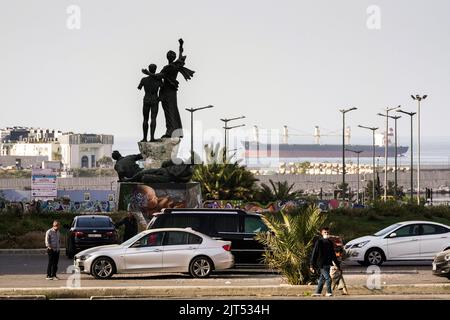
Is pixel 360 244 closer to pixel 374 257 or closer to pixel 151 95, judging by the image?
pixel 374 257

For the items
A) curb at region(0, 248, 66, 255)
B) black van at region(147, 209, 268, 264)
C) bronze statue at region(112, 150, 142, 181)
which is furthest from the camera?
bronze statue at region(112, 150, 142, 181)

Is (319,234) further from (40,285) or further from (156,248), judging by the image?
(40,285)

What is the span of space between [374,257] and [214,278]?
236 inches

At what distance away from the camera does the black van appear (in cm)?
3008

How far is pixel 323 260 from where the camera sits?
2298 cm

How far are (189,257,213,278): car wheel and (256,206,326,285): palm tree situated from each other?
117 inches

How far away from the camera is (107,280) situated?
91.6ft

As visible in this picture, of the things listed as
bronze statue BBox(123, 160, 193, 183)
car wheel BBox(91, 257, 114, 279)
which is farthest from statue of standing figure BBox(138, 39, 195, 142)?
car wheel BBox(91, 257, 114, 279)

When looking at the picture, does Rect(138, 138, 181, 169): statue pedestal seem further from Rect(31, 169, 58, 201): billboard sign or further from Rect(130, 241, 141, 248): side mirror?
Rect(31, 169, 58, 201): billboard sign

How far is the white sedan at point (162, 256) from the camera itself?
2802 centimetres

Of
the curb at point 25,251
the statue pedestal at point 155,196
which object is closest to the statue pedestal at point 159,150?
the statue pedestal at point 155,196

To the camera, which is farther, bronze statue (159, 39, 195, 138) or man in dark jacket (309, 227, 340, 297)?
bronze statue (159, 39, 195, 138)

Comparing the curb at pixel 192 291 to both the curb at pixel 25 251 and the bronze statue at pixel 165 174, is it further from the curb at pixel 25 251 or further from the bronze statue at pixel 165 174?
the bronze statue at pixel 165 174

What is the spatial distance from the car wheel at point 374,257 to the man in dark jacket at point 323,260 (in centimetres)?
955
